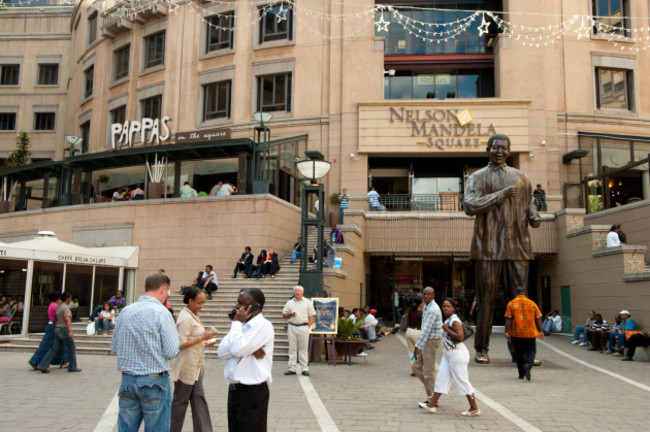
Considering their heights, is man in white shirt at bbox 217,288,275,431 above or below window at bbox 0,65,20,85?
below

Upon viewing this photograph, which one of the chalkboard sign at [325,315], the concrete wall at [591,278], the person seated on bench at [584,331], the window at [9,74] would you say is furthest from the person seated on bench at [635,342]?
the window at [9,74]

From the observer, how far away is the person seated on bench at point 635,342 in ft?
44.4

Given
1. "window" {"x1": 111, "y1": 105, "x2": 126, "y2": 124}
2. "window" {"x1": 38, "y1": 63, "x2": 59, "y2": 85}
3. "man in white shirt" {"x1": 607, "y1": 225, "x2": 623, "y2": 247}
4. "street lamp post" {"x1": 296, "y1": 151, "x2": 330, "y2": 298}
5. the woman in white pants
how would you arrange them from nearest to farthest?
1. the woman in white pants
2. "street lamp post" {"x1": 296, "y1": 151, "x2": 330, "y2": 298}
3. "man in white shirt" {"x1": 607, "y1": 225, "x2": 623, "y2": 247}
4. "window" {"x1": 111, "y1": 105, "x2": 126, "y2": 124}
5. "window" {"x1": 38, "y1": 63, "x2": 59, "y2": 85}

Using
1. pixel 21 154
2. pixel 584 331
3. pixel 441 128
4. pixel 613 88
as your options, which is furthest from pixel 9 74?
pixel 584 331

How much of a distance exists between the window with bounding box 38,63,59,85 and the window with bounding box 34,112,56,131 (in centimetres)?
229

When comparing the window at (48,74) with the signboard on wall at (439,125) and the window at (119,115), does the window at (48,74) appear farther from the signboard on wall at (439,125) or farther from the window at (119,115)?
the signboard on wall at (439,125)

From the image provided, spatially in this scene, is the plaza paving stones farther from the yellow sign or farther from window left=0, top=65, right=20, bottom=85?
window left=0, top=65, right=20, bottom=85

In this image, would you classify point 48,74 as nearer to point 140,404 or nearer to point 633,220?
point 633,220

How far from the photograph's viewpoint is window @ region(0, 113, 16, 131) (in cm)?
3891

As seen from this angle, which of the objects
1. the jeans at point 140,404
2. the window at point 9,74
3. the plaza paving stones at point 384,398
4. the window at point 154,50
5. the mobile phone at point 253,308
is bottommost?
the plaza paving stones at point 384,398

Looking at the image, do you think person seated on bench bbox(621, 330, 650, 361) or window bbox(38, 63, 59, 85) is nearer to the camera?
person seated on bench bbox(621, 330, 650, 361)

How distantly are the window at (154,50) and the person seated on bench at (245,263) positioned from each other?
15594 millimetres

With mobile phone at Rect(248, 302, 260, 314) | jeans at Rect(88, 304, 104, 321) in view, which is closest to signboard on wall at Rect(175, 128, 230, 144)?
jeans at Rect(88, 304, 104, 321)

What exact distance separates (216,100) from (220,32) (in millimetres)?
3632
